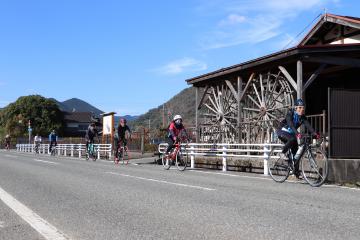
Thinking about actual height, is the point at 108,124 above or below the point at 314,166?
above

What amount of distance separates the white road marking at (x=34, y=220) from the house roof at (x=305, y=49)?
1130cm

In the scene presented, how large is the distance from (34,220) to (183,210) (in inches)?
82.4

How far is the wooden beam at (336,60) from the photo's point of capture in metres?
17.2

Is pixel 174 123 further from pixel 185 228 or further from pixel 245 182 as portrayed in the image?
pixel 185 228

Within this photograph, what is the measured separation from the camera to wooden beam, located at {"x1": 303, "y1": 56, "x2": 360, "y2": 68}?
17.2 meters

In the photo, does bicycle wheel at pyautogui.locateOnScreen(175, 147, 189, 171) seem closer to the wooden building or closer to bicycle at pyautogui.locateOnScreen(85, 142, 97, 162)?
the wooden building

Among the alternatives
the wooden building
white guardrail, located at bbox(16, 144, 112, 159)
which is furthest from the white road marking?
white guardrail, located at bbox(16, 144, 112, 159)

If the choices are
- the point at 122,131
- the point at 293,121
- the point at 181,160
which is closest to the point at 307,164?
the point at 293,121

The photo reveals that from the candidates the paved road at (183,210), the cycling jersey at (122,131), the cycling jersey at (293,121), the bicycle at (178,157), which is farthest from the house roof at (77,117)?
the paved road at (183,210)

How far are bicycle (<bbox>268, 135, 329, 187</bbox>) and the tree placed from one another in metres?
88.6

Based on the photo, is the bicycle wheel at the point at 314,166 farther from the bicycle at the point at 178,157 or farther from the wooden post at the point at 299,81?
the wooden post at the point at 299,81

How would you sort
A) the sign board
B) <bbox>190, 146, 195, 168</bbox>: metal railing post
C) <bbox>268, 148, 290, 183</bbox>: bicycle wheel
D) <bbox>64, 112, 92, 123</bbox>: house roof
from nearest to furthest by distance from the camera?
<bbox>268, 148, 290, 183</bbox>: bicycle wheel < <bbox>190, 146, 195, 168</bbox>: metal railing post < the sign board < <bbox>64, 112, 92, 123</bbox>: house roof

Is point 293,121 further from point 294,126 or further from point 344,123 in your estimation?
point 344,123

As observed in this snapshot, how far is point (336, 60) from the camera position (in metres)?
17.7
